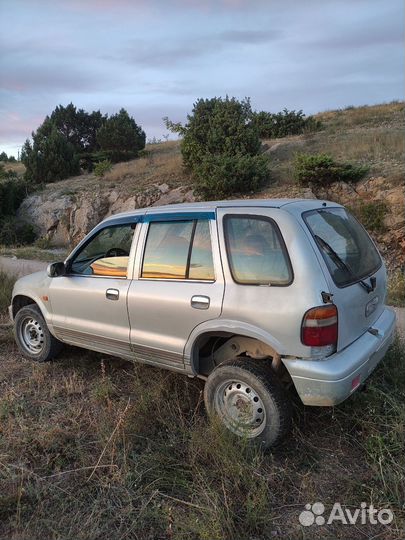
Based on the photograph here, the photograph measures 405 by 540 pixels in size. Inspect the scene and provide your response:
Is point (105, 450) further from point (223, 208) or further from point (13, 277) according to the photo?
point (13, 277)

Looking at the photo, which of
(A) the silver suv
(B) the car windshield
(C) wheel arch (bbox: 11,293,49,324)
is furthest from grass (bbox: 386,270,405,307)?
(C) wheel arch (bbox: 11,293,49,324)

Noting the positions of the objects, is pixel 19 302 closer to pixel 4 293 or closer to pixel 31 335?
pixel 31 335

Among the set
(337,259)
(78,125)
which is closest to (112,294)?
(337,259)

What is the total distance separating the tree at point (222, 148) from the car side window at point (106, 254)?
10.9m

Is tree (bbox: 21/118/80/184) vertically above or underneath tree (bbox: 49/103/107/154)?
underneath

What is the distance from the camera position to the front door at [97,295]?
3.94 metres

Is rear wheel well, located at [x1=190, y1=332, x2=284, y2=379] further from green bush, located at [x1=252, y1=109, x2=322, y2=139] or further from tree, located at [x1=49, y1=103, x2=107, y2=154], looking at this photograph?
tree, located at [x1=49, y1=103, x2=107, y2=154]

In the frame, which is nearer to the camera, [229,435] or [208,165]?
→ [229,435]

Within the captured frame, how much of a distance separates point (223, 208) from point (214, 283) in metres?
0.60

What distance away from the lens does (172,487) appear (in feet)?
9.18

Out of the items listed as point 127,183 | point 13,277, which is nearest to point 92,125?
point 127,183

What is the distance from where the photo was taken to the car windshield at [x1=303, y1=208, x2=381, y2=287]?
3145mm

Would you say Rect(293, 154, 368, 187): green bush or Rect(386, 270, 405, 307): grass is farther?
Rect(293, 154, 368, 187): green bush

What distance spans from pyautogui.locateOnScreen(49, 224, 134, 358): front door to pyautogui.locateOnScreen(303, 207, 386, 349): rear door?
170 cm
